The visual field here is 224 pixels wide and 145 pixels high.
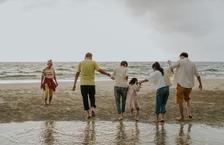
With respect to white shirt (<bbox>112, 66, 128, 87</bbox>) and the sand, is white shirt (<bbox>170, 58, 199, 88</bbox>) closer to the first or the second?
the sand

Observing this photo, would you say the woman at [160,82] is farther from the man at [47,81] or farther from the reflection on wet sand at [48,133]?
the man at [47,81]

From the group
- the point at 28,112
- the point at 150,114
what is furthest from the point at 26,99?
the point at 150,114

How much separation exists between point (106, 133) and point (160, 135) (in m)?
1.37

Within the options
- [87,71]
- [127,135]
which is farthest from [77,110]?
[127,135]

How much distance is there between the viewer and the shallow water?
400 inches

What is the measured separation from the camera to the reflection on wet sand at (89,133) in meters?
10.2

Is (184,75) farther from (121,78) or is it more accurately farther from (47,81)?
(47,81)

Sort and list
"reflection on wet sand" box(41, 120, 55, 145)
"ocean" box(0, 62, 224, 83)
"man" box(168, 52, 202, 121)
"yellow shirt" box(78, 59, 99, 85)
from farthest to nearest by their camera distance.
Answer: "ocean" box(0, 62, 224, 83) < "yellow shirt" box(78, 59, 99, 85) < "man" box(168, 52, 202, 121) < "reflection on wet sand" box(41, 120, 55, 145)

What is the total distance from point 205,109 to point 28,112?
6601 millimetres

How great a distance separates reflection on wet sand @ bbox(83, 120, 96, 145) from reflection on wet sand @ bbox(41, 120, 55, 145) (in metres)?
0.78

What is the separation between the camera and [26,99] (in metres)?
19.3

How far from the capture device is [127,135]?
11.1 meters

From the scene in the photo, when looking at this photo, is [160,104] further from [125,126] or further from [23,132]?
[23,132]

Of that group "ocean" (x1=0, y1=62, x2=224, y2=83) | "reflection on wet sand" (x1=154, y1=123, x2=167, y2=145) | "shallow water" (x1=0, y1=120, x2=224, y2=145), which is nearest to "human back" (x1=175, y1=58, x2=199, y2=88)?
"shallow water" (x1=0, y1=120, x2=224, y2=145)
